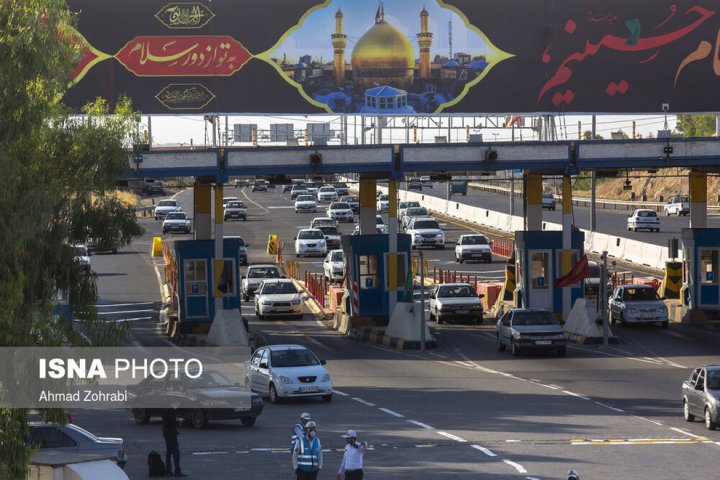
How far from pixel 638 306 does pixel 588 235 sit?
102 ft

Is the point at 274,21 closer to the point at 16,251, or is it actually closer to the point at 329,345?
the point at 329,345

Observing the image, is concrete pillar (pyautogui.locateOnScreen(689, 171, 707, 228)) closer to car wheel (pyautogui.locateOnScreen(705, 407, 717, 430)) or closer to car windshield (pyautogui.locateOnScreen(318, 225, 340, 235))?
car wheel (pyautogui.locateOnScreen(705, 407, 717, 430))

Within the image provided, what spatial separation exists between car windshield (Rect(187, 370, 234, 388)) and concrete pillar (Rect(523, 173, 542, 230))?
2264 centimetres

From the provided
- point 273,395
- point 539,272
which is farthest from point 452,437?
point 539,272

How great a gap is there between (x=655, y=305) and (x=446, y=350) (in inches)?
341

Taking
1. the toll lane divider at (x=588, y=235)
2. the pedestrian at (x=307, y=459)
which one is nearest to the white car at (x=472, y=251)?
the toll lane divider at (x=588, y=235)

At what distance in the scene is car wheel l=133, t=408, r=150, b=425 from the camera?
28.7 meters

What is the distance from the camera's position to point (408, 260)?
4716cm

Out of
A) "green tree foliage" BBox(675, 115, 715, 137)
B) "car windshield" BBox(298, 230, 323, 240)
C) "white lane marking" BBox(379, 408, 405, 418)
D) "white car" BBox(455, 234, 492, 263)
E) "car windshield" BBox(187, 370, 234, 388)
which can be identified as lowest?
"white lane marking" BBox(379, 408, 405, 418)

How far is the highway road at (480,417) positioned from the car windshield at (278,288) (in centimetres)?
510

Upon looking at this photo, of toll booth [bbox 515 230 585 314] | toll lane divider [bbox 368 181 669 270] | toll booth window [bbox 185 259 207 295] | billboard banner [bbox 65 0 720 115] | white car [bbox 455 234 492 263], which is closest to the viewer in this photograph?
toll booth window [bbox 185 259 207 295]

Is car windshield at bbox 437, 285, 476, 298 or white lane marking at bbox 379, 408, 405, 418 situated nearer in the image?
→ white lane marking at bbox 379, 408, 405, 418

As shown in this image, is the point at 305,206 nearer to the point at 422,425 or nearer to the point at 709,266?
the point at 709,266

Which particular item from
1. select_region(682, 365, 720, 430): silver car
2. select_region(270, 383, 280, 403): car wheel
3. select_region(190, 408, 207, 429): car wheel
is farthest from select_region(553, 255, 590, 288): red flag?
select_region(190, 408, 207, 429): car wheel
